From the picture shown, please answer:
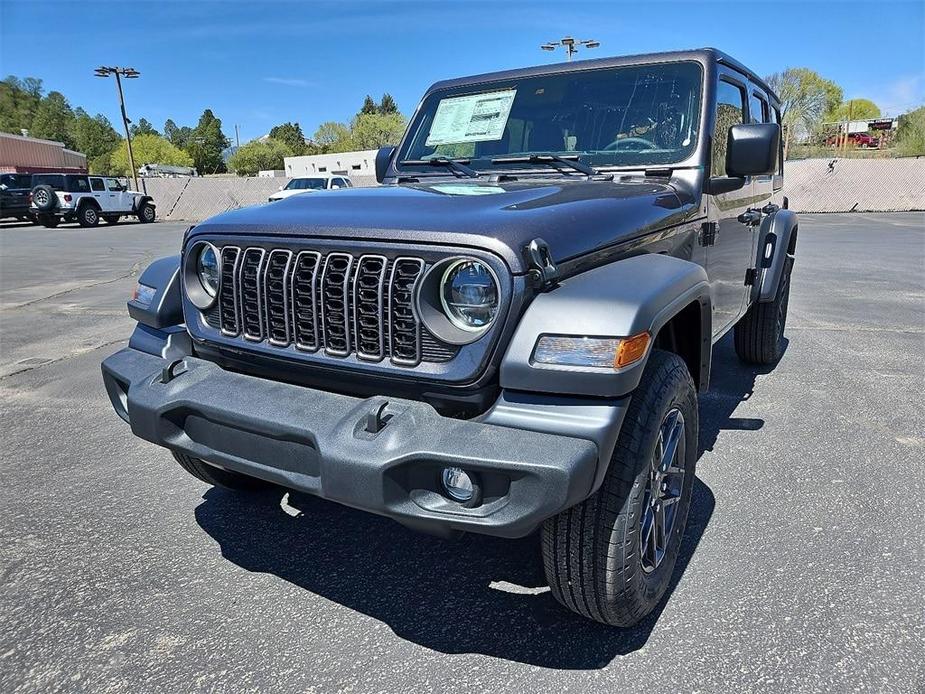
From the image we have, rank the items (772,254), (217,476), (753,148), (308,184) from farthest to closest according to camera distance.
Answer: (308,184) → (772,254) → (217,476) → (753,148)

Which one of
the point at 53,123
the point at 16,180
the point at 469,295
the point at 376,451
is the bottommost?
the point at 376,451

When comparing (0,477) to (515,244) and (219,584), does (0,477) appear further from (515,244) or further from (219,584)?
(515,244)

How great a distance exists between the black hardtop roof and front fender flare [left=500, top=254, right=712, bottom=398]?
1.73 meters

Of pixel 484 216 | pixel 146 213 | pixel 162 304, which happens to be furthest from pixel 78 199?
pixel 484 216

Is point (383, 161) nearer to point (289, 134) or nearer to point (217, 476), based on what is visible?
point (217, 476)

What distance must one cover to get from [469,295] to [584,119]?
1.70 meters

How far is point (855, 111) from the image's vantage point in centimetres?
8838

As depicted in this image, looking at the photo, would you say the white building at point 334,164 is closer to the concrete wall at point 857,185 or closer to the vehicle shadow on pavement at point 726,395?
the concrete wall at point 857,185

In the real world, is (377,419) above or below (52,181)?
below

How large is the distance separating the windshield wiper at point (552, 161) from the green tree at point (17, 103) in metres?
120

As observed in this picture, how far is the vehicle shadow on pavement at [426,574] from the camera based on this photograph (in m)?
2.17

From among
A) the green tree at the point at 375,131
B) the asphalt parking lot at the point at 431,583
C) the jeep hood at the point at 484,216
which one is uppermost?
the green tree at the point at 375,131

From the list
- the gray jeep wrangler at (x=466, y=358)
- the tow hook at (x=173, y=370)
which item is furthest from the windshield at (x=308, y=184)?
the tow hook at (x=173, y=370)

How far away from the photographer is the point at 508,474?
1673 millimetres
